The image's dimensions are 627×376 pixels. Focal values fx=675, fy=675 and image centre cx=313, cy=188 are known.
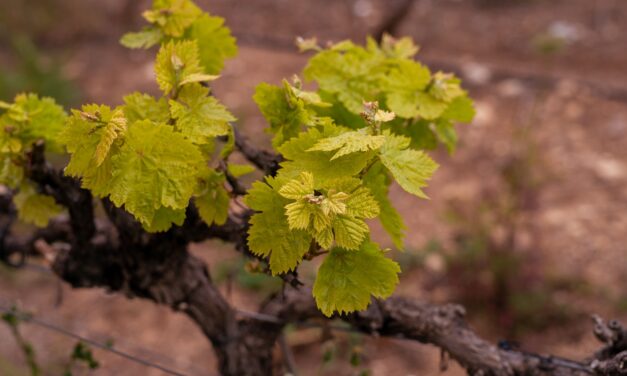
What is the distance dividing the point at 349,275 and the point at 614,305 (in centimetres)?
286

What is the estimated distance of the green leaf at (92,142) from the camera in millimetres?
1176

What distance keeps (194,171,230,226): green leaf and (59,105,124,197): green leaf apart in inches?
8.7

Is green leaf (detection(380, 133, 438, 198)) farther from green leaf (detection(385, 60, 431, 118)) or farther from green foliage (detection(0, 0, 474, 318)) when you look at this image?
green leaf (detection(385, 60, 431, 118))

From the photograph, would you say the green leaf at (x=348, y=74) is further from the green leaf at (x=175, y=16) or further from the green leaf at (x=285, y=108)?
the green leaf at (x=175, y=16)

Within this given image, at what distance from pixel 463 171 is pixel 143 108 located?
369cm

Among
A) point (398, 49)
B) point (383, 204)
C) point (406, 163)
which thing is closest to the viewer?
point (406, 163)

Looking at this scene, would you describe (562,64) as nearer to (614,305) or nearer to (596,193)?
(596,193)

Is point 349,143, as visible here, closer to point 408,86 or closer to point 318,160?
point 318,160

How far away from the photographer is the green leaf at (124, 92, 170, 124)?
1318 mm

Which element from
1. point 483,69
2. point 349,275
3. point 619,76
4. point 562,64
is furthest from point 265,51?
point 349,275

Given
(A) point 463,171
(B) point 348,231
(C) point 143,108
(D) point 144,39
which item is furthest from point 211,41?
(A) point 463,171

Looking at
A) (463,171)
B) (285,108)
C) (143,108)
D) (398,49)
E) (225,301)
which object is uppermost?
(463,171)

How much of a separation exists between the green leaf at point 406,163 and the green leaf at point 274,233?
196 millimetres

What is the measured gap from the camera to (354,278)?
1.24 metres
